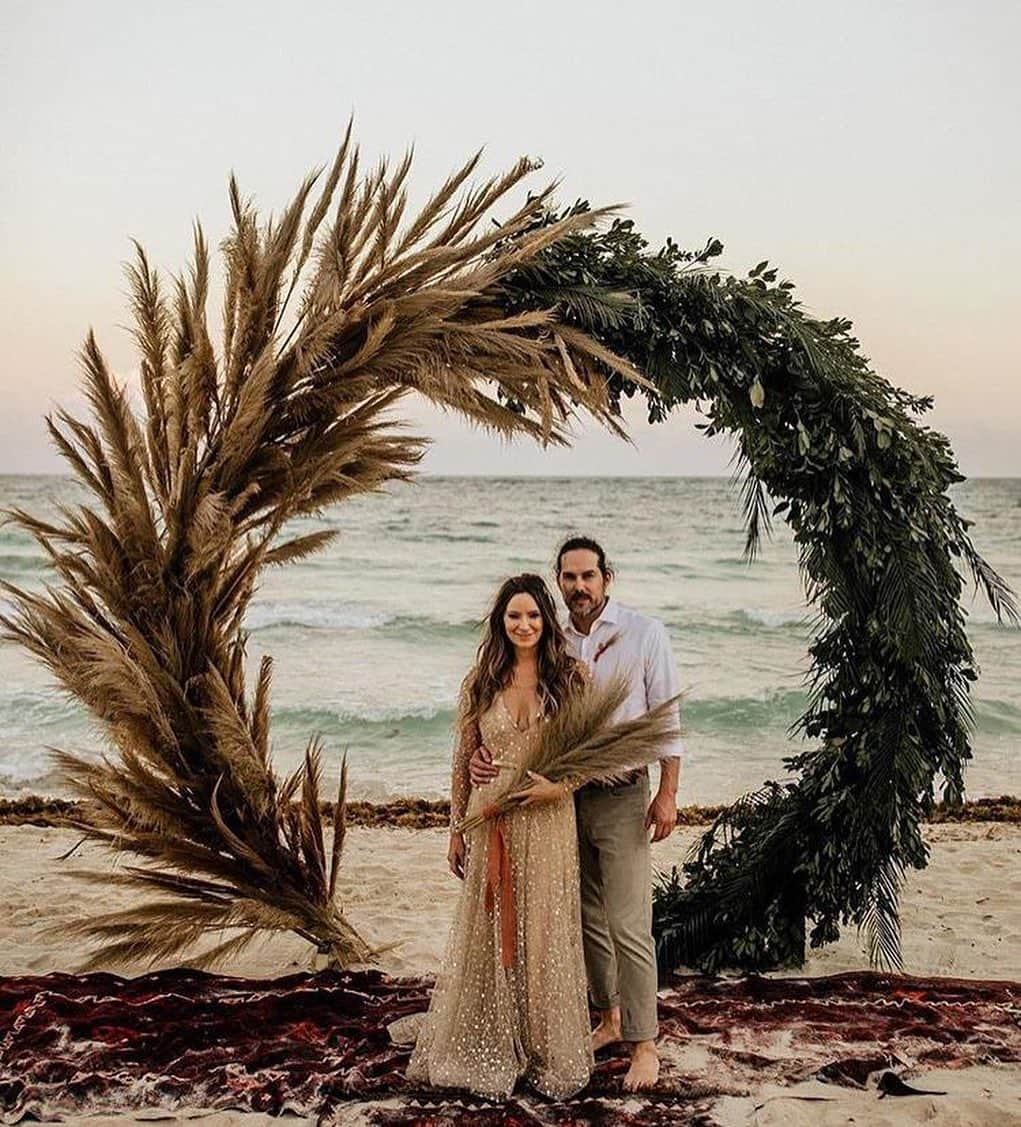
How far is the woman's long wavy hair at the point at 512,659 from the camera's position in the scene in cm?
361

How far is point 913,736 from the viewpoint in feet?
15.2

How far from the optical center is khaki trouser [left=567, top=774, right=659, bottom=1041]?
146 inches

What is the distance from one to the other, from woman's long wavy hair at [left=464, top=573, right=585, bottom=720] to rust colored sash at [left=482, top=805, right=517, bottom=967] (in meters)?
0.33

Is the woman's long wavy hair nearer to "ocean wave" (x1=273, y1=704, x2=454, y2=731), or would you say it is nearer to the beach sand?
the beach sand

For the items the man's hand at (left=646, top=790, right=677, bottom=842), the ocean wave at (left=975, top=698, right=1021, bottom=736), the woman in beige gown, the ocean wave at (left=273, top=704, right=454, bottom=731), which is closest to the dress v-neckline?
the woman in beige gown

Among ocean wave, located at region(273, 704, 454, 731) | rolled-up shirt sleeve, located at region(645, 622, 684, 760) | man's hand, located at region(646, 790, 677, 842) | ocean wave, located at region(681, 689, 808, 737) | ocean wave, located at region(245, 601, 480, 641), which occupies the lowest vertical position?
ocean wave, located at region(273, 704, 454, 731)

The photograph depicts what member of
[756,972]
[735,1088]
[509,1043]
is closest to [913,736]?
[756,972]

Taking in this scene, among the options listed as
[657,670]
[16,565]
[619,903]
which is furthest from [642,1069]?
[16,565]

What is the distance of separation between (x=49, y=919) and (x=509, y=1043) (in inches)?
117

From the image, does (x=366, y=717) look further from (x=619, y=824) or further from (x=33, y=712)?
(x=619, y=824)

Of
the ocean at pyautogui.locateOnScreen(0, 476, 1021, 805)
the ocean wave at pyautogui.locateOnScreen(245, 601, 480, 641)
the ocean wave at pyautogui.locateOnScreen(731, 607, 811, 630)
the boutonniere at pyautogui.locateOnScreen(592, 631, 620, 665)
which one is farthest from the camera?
the ocean wave at pyautogui.locateOnScreen(731, 607, 811, 630)

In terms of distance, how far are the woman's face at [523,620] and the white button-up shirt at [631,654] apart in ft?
1.01

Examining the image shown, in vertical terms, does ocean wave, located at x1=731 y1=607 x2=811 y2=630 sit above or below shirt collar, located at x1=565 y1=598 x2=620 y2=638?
below

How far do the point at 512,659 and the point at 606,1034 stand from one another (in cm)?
133
